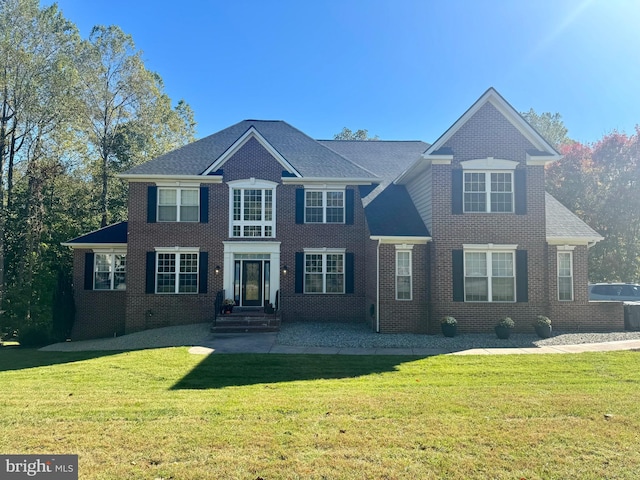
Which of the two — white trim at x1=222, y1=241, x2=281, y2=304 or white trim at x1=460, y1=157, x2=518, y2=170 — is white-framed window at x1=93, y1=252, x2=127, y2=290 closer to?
white trim at x1=222, y1=241, x2=281, y2=304

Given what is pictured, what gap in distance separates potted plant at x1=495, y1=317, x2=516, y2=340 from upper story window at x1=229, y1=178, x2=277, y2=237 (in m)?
9.42

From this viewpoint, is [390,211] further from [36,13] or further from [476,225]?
[36,13]

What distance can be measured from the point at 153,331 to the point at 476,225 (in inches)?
508

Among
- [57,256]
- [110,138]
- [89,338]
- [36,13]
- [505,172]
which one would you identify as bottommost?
[89,338]

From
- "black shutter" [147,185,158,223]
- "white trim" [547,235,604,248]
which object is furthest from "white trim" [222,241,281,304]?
"white trim" [547,235,604,248]

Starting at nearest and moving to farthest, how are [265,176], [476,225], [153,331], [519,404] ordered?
[519,404] < [476,225] < [153,331] < [265,176]

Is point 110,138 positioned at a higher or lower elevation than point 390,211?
higher

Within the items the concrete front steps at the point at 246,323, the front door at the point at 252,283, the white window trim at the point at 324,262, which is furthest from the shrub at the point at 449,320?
the front door at the point at 252,283

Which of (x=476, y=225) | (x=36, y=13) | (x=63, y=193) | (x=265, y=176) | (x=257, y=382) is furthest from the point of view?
(x=63, y=193)


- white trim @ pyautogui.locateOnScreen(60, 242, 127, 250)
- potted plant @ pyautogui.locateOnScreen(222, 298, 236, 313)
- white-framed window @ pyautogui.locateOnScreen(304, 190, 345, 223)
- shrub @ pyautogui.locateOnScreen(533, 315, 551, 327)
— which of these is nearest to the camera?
shrub @ pyautogui.locateOnScreen(533, 315, 551, 327)

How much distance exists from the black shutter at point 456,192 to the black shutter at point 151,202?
11942 millimetres

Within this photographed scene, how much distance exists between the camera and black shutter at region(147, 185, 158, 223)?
17.6 m

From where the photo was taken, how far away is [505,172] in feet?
49.0

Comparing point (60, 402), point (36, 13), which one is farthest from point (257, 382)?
point (36, 13)
